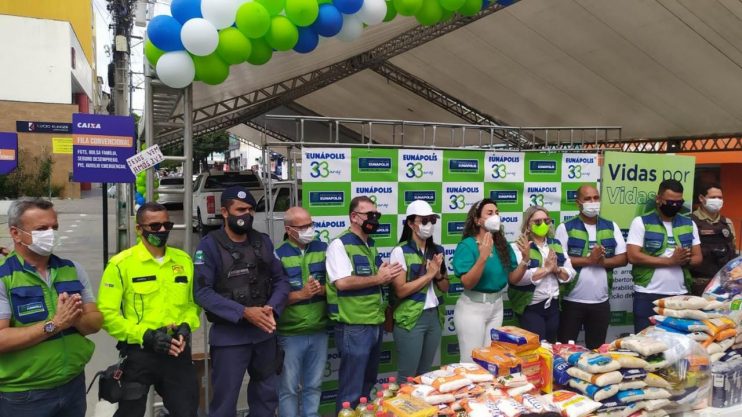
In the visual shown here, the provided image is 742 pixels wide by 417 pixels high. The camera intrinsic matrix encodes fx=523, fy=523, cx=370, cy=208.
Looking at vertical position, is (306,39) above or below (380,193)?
above

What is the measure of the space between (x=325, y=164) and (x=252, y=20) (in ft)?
3.92

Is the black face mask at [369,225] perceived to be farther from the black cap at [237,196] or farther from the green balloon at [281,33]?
the green balloon at [281,33]

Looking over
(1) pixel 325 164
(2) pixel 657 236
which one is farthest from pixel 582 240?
(1) pixel 325 164

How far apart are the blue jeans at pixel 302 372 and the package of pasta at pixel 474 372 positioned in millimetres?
1209

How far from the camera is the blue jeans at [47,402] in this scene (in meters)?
2.47

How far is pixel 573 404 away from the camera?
244 cm

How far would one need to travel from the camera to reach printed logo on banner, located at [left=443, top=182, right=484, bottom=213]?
4.58 meters

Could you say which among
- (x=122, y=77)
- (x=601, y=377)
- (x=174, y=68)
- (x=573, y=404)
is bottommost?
(x=573, y=404)

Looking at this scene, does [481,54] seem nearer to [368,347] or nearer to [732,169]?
[732,169]

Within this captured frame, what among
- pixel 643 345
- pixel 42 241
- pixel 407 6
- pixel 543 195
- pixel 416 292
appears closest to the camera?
pixel 42 241

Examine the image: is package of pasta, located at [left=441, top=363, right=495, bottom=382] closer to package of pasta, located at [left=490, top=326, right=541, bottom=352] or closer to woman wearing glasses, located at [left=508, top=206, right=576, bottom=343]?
package of pasta, located at [left=490, top=326, right=541, bottom=352]

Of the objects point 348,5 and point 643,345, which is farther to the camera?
point 348,5

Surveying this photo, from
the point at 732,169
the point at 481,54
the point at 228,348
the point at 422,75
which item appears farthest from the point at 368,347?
the point at 732,169

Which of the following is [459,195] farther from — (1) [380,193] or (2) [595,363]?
(2) [595,363]
